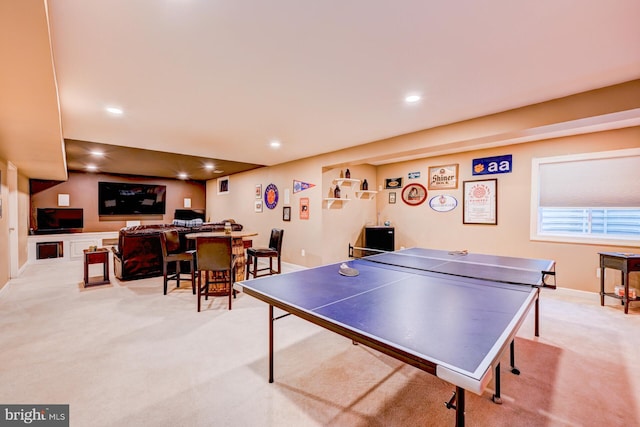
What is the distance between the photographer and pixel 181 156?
5.96m

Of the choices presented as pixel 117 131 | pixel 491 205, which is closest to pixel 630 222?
pixel 491 205

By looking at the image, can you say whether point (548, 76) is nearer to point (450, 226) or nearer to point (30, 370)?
point (450, 226)

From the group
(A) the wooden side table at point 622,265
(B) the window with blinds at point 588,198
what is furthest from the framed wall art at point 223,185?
(A) the wooden side table at point 622,265

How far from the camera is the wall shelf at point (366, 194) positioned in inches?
247

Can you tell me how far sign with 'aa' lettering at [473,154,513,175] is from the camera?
479cm

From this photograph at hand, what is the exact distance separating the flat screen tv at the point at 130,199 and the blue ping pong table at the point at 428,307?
Answer: 840 centimetres

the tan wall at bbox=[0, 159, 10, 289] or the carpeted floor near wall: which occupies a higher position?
the tan wall at bbox=[0, 159, 10, 289]

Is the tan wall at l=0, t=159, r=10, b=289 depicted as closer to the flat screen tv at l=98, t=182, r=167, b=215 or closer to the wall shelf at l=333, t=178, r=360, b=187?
the flat screen tv at l=98, t=182, r=167, b=215

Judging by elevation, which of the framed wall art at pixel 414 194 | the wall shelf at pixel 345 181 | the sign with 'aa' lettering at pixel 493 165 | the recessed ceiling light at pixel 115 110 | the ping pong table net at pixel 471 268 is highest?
the recessed ceiling light at pixel 115 110

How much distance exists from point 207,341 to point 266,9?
2821 mm

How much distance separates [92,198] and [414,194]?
881 centimetres

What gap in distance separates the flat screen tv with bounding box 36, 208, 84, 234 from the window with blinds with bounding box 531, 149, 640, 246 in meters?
10.6

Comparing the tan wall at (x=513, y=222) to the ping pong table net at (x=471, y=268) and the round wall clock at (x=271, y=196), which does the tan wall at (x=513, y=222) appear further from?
the round wall clock at (x=271, y=196)

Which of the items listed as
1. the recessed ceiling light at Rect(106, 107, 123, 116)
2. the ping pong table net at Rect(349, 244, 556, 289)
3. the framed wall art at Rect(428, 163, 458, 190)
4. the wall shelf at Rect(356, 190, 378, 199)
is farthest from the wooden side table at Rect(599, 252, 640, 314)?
the recessed ceiling light at Rect(106, 107, 123, 116)
